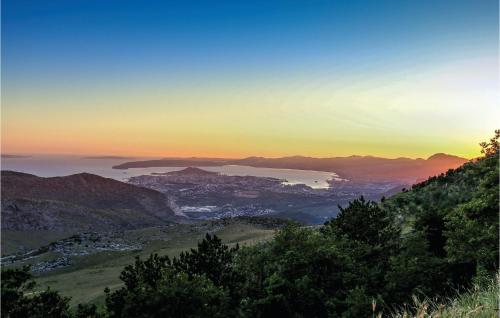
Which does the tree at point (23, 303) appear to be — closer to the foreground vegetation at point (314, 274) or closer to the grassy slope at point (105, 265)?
the foreground vegetation at point (314, 274)

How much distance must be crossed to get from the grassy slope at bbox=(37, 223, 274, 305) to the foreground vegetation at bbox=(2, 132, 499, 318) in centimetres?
2403

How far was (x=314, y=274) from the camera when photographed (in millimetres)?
26703

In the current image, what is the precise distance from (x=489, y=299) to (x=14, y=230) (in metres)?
200

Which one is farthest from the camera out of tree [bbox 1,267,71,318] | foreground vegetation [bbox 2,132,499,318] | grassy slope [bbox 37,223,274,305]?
grassy slope [bbox 37,223,274,305]

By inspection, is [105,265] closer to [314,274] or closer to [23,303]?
[314,274]

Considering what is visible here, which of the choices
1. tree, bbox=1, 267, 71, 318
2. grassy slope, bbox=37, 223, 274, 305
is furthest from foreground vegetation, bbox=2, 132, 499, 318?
grassy slope, bbox=37, 223, 274, 305

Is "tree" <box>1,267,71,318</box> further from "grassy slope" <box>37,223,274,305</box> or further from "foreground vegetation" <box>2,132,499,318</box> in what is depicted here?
"grassy slope" <box>37,223,274,305</box>

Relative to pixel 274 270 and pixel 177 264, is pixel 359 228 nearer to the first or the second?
pixel 274 270

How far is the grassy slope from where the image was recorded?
51.4 metres

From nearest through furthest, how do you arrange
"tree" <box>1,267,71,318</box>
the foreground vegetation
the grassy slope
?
"tree" <box>1,267,71,318</box>
the foreground vegetation
the grassy slope

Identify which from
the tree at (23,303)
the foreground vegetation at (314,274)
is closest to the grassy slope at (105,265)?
the foreground vegetation at (314,274)

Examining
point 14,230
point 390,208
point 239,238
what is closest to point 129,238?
point 239,238

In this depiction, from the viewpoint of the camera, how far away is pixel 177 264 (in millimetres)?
24266

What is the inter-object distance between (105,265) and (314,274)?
2083 inches
